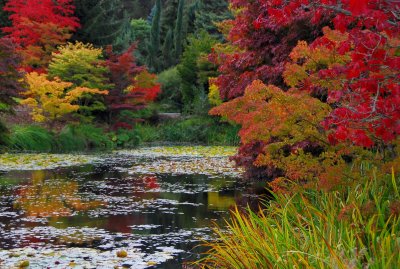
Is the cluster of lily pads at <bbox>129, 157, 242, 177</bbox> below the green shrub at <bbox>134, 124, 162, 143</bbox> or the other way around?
below

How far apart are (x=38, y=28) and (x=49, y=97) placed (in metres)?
5.79

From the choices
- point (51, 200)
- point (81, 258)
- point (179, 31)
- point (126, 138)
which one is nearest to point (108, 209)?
point (51, 200)

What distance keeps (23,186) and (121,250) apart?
22.2 feet

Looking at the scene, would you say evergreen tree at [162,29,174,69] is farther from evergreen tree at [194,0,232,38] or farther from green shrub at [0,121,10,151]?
green shrub at [0,121,10,151]

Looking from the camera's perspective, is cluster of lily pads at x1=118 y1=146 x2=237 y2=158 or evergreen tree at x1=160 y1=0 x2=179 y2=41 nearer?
cluster of lily pads at x1=118 y1=146 x2=237 y2=158

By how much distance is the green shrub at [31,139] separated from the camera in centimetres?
2292

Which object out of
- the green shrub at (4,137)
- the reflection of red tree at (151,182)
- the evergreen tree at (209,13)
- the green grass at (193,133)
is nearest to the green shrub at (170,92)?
the green grass at (193,133)

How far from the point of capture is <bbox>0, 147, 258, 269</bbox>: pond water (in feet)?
25.7

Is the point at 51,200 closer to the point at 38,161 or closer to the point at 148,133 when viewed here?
the point at 38,161

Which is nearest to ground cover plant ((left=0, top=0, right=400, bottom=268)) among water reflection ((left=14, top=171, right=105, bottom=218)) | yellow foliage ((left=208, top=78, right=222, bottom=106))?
yellow foliage ((left=208, top=78, right=222, bottom=106))

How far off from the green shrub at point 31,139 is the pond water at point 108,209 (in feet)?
9.21

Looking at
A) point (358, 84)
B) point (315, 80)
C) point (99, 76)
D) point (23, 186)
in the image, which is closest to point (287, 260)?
point (358, 84)

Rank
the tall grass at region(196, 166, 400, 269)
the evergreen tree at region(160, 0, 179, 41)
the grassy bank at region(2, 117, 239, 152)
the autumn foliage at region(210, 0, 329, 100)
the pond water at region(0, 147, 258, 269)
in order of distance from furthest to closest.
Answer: the evergreen tree at region(160, 0, 179, 41)
the grassy bank at region(2, 117, 239, 152)
the autumn foliage at region(210, 0, 329, 100)
the pond water at region(0, 147, 258, 269)
the tall grass at region(196, 166, 400, 269)

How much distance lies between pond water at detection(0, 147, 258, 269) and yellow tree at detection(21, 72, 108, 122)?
16.3 feet
